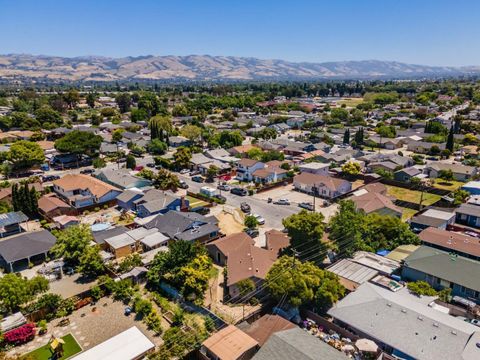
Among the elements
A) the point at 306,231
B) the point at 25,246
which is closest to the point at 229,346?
the point at 306,231

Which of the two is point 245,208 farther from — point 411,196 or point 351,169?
point 411,196

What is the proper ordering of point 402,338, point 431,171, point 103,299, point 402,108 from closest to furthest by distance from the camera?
point 402,338
point 103,299
point 431,171
point 402,108

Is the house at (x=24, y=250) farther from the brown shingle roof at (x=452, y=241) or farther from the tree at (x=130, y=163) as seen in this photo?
the brown shingle roof at (x=452, y=241)

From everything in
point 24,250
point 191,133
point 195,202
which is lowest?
point 195,202

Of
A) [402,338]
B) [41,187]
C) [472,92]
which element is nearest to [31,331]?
[402,338]

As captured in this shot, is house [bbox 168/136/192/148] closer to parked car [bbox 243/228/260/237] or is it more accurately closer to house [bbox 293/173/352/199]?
house [bbox 293/173/352/199]

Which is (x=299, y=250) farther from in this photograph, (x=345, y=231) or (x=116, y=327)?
(x=116, y=327)

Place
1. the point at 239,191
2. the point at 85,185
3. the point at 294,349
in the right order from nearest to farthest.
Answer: the point at 294,349
the point at 85,185
the point at 239,191
